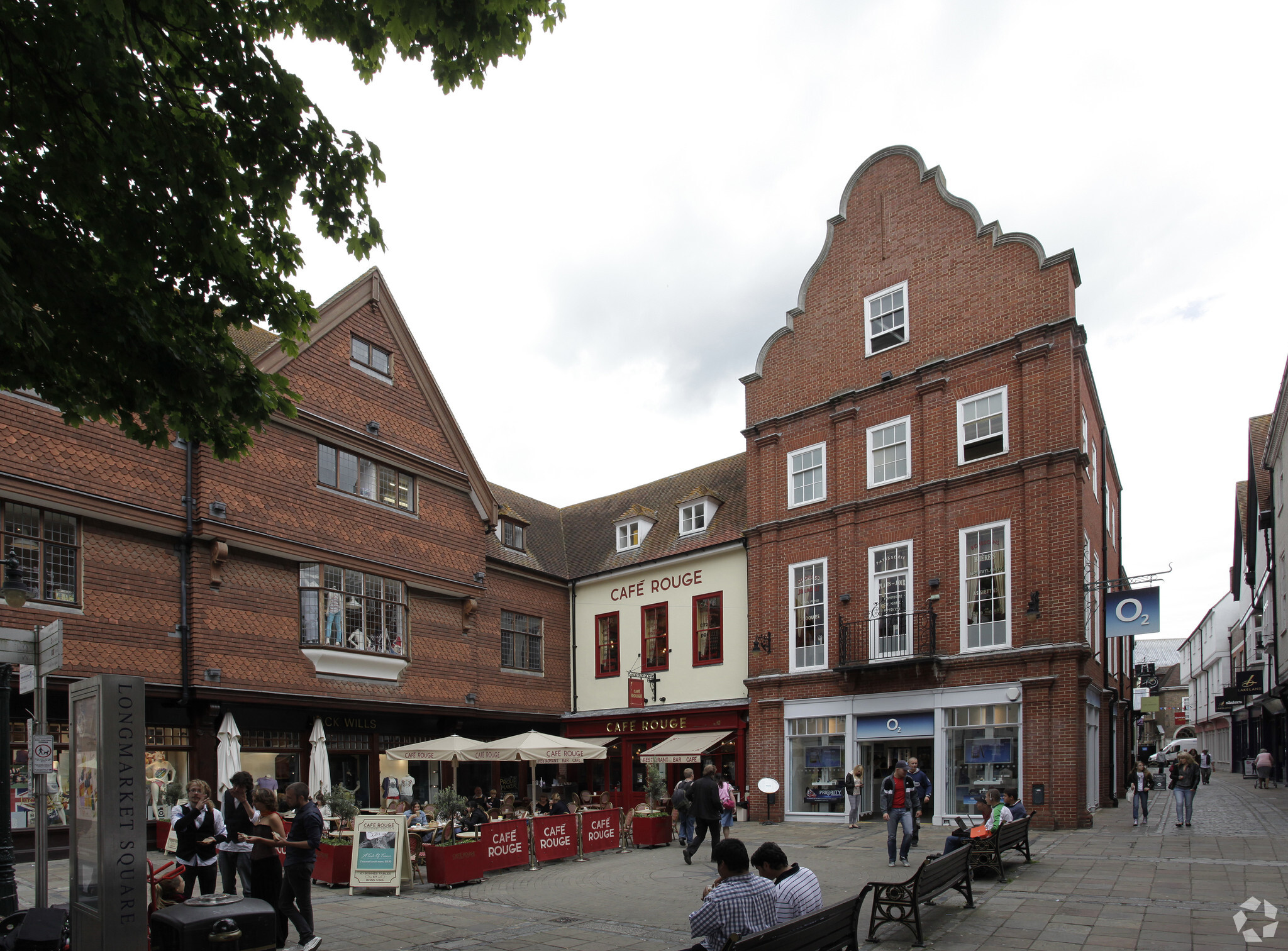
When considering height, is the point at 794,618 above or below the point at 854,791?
above

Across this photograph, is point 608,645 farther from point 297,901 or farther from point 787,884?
point 787,884

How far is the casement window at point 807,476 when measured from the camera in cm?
2355

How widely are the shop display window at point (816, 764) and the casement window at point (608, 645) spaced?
22.4ft

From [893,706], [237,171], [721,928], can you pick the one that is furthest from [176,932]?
[893,706]

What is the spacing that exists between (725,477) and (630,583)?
4.46m

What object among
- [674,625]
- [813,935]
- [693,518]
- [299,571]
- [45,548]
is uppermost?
[693,518]

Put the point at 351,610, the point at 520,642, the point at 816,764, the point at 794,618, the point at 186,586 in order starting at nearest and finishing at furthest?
the point at 186,586 < the point at 351,610 < the point at 816,764 < the point at 794,618 < the point at 520,642

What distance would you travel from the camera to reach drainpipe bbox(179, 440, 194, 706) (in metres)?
17.3

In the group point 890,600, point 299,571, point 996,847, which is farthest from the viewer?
point 890,600

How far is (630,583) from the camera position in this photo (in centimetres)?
2814

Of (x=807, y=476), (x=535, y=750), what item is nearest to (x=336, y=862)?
(x=535, y=750)

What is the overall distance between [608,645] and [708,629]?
400 cm

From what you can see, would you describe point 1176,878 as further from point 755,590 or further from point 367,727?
point 367,727

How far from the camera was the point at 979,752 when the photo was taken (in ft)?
64.8
